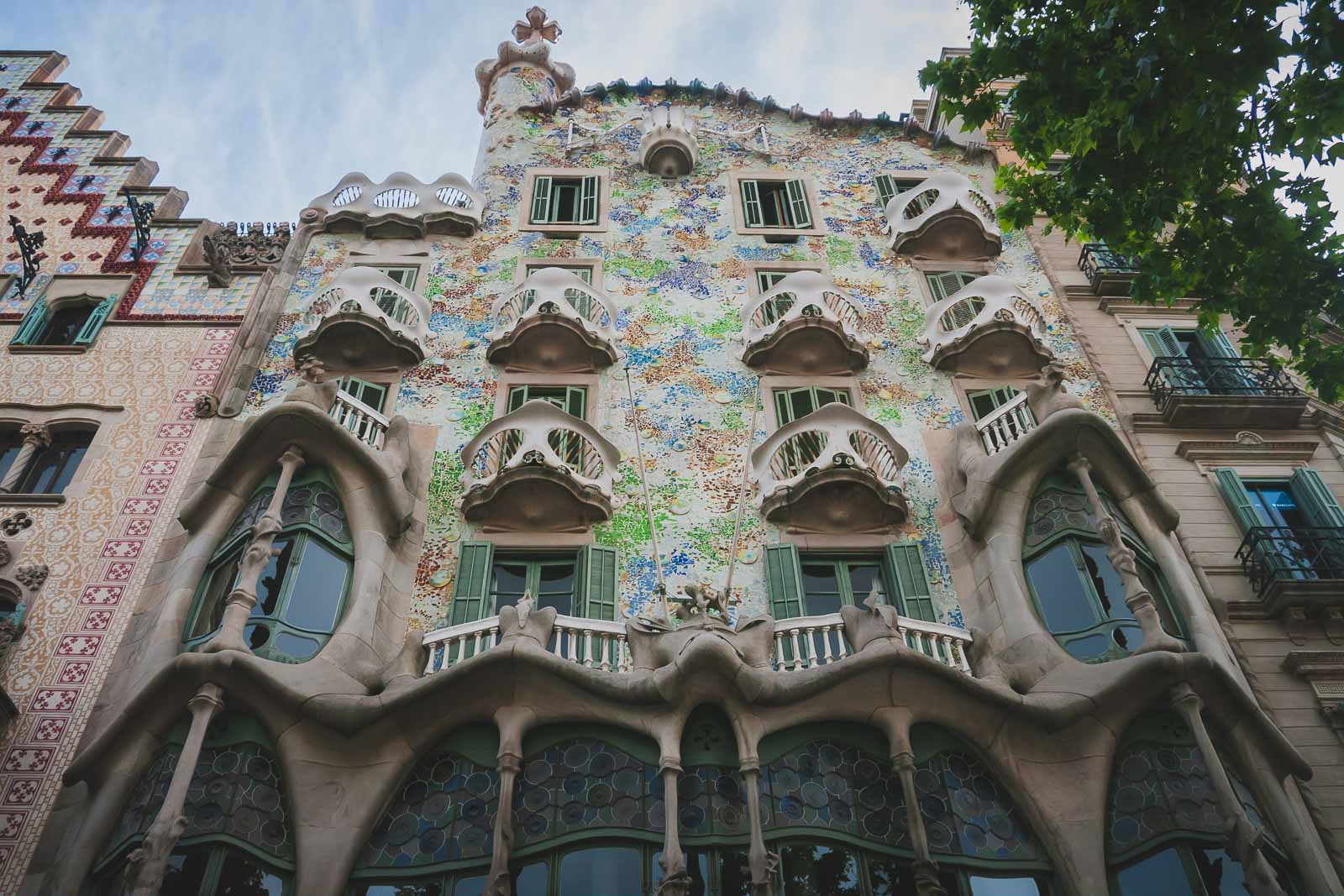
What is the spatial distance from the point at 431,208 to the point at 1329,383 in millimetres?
14072

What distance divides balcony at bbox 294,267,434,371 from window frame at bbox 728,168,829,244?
633 centimetres

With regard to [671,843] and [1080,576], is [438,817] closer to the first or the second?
[671,843]

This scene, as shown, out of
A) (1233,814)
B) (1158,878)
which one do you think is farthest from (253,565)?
(1233,814)

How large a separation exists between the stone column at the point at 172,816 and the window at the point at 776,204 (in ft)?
42.2

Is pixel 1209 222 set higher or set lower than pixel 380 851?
higher

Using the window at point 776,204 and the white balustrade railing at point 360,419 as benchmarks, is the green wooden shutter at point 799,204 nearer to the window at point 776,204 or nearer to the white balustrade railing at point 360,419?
the window at point 776,204

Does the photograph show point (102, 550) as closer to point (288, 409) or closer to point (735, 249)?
point (288, 409)

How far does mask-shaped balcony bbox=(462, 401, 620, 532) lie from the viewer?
14.6 metres

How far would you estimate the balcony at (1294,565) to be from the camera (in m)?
13.9

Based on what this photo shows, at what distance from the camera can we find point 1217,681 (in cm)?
1185

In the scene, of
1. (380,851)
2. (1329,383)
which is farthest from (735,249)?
(380,851)

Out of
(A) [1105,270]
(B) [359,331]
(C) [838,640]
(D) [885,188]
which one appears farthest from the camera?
(D) [885,188]

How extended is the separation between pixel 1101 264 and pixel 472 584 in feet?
40.0

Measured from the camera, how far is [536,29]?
26.2m
